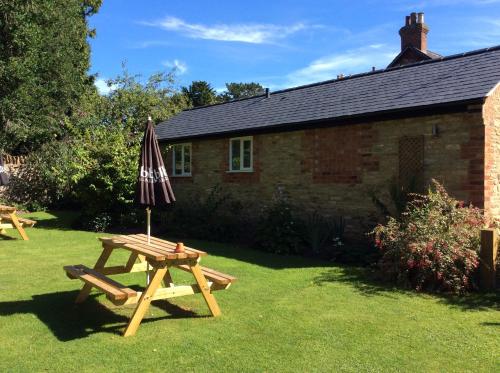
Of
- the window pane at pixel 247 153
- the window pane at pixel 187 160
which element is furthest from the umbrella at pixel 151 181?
the window pane at pixel 187 160

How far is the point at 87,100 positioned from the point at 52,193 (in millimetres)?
5341

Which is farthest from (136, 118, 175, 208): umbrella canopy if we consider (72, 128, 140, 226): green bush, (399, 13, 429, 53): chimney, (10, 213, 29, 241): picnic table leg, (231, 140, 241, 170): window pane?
(399, 13, 429, 53): chimney

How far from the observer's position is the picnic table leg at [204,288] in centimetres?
548

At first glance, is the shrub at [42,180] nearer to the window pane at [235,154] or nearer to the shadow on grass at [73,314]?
the window pane at [235,154]

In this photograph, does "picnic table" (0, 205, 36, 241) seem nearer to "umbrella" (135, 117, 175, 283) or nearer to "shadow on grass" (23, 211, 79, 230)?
"shadow on grass" (23, 211, 79, 230)

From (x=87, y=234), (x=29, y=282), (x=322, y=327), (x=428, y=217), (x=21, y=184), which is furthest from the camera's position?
(x=21, y=184)

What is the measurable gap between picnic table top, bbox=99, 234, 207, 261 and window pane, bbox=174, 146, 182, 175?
1119 centimetres

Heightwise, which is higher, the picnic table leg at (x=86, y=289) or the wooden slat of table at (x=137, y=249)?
the wooden slat of table at (x=137, y=249)

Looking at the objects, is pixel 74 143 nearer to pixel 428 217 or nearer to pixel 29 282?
pixel 29 282

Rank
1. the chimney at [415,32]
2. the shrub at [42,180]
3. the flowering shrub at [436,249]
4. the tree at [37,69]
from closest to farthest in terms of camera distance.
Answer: the flowering shrub at [436,249]
the tree at [37,69]
the shrub at [42,180]
the chimney at [415,32]

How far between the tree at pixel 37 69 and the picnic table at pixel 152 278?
1265 centimetres

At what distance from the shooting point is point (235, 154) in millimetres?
15133

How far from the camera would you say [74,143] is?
20.7m

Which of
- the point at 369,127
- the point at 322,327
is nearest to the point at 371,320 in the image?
the point at 322,327
